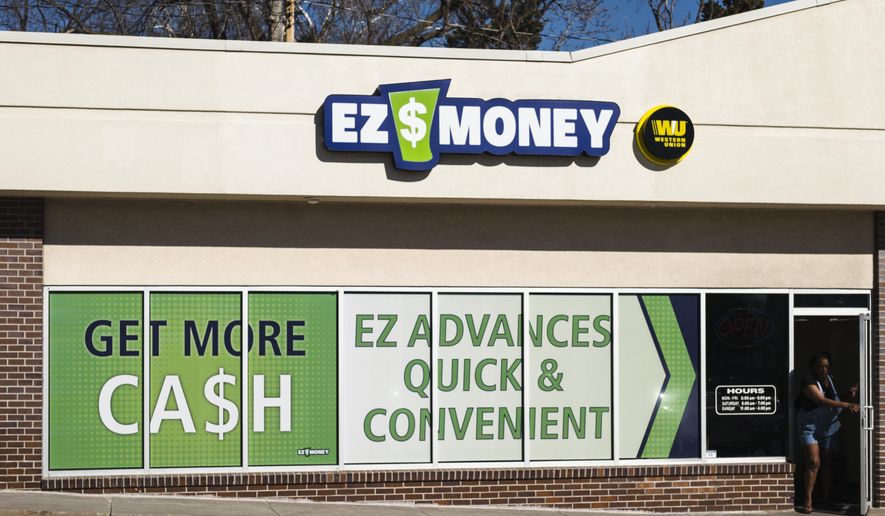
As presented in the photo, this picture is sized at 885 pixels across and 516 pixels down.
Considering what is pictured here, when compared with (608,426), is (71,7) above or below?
above

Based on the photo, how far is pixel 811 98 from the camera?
13.9 m

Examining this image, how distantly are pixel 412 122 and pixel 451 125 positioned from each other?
45 centimetres

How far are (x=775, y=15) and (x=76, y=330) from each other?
8989mm

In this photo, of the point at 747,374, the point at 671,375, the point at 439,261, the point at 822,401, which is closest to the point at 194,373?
the point at 439,261

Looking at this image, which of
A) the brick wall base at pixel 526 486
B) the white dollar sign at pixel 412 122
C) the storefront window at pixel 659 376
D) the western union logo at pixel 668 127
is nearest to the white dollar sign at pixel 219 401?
the brick wall base at pixel 526 486

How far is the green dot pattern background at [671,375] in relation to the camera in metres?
14.1

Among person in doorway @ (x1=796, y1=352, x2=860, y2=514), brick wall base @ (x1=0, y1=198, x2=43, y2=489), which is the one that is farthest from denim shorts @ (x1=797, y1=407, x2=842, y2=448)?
brick wall base @ (x1=0, y1=198, x2=43, y2=489)

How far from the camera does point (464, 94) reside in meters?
13.2

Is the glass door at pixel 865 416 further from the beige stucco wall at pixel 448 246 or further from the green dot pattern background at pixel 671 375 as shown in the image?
the green dot pattern background at pixel 671 375

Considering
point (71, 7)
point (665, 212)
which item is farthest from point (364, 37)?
point (665, 212)

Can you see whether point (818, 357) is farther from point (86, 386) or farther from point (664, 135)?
point (86, 386)

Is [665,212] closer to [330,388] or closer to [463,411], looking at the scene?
[463,411]

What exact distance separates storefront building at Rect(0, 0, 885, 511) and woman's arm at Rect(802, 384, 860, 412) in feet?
0.79

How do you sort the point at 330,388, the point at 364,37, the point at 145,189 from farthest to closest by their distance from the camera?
the point at 364,37, the point at 330,388, the point at 145,189
